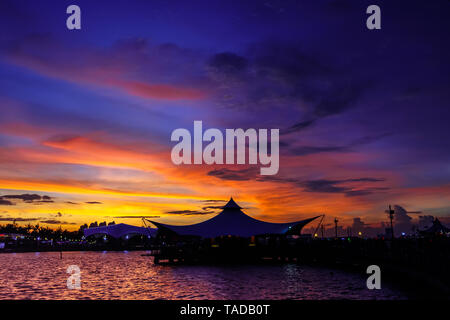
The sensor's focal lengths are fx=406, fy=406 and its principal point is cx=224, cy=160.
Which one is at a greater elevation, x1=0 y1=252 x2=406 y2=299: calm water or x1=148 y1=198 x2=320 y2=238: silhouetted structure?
x1=148 y1=198 x2=320 y2=238: silhouetted structure

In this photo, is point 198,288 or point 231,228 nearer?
point 198,288

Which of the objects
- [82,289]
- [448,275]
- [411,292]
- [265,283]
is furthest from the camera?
[265,283]

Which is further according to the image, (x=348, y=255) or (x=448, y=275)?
(x=348, y=255)

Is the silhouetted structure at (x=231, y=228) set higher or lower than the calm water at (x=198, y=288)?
higher

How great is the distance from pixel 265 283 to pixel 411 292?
9.97 m

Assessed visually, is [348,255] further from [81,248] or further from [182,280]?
[81,248]

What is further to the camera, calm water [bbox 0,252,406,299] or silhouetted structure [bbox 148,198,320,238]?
silhouetted structure [bbox 148,198,320,238]

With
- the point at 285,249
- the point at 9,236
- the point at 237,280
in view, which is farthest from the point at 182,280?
the point at 9,236

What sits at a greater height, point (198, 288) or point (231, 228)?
point (231, 228)

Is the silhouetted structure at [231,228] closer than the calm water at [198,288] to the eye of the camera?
No

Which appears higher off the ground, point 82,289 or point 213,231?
point 213,231

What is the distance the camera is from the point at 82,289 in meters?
27.5
